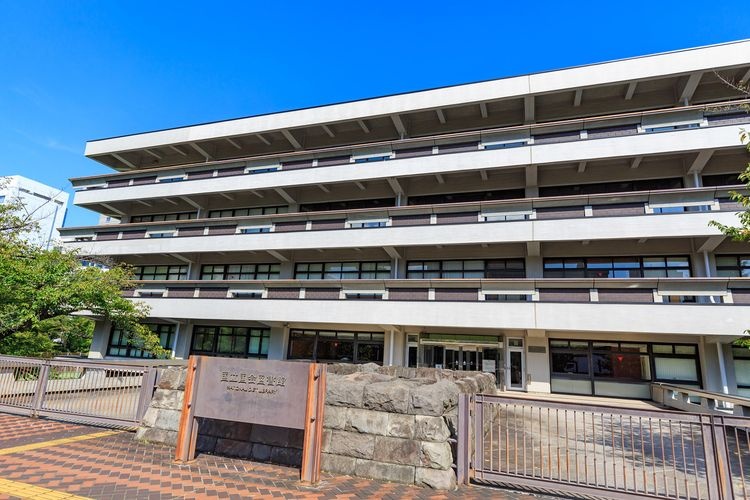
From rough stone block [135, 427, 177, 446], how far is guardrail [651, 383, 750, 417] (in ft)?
49.3

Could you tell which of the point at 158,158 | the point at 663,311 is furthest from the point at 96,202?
the point at 663,311

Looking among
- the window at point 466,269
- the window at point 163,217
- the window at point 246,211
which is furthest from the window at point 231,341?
A: the window at point 466,269

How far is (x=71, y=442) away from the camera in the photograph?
7.27 m

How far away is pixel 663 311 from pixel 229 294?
837 inches

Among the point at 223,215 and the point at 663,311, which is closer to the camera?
the point at 663,311

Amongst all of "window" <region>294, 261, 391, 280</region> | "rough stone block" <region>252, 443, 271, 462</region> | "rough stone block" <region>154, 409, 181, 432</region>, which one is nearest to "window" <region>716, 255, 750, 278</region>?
"window" <region>294, 261, 391, 280</region>

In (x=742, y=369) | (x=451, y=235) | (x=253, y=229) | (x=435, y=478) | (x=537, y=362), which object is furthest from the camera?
(x=253, y=229)

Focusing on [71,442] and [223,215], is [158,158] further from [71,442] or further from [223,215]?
[71,442]

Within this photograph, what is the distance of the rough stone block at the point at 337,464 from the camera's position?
6238mm

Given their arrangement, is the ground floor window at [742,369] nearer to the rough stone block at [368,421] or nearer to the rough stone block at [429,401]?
the rough stone block at [429,401]

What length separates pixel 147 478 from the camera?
568 cm

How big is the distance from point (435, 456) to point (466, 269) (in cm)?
1663

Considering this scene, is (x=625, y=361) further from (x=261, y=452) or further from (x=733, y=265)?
(x=261, y=452)

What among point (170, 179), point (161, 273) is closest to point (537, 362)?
point (161, 273)
